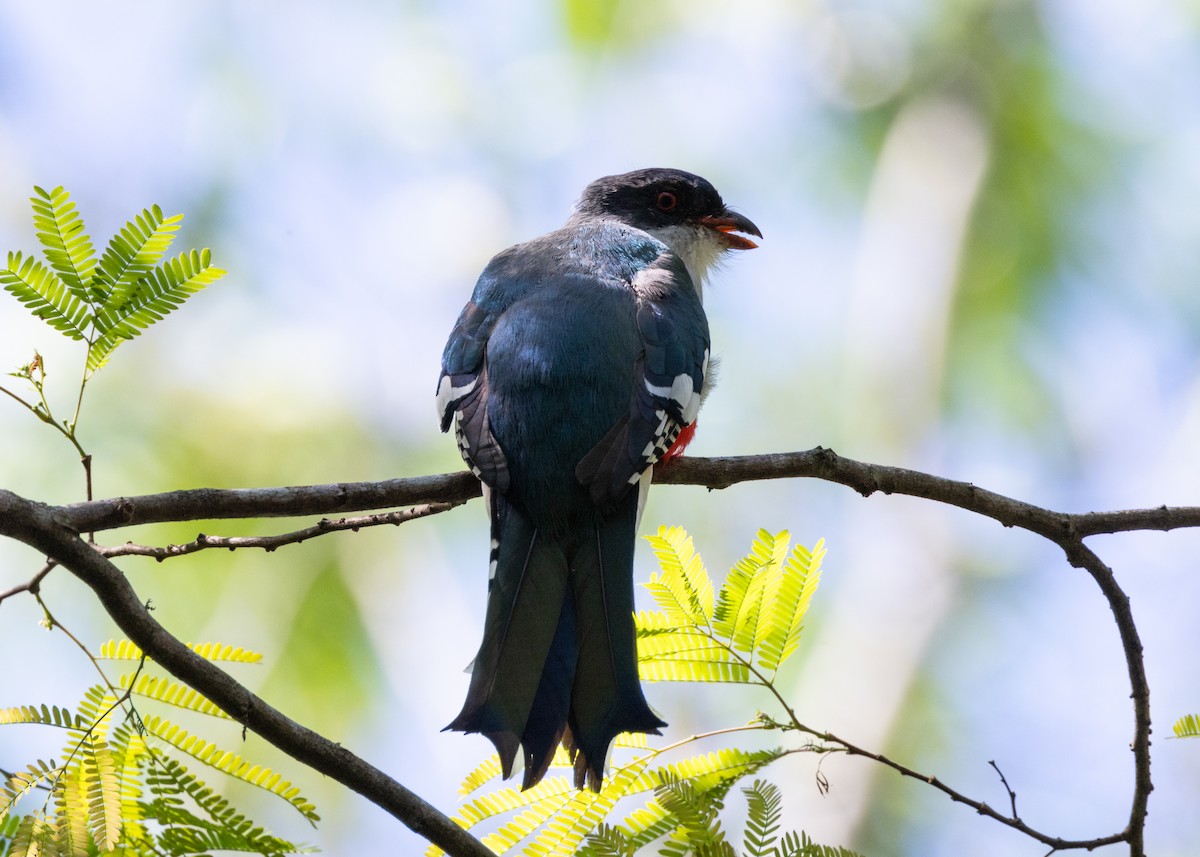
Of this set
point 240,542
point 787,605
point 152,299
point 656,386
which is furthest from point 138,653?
point 656,386

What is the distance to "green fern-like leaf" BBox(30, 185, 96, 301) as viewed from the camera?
2973 millimetres

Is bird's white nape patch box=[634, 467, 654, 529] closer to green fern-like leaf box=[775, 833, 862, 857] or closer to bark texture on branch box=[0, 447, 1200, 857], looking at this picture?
bark texture on branch box=[0, 447, 1200, 857]

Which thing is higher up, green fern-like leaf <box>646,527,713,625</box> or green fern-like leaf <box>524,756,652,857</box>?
green fern-like leaf <box>646,527,713,625</box>

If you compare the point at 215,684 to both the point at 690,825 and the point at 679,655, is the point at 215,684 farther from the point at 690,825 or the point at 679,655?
the point at 679,655

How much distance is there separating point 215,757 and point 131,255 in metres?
1.23

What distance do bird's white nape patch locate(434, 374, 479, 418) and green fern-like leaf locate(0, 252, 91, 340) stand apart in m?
1.19

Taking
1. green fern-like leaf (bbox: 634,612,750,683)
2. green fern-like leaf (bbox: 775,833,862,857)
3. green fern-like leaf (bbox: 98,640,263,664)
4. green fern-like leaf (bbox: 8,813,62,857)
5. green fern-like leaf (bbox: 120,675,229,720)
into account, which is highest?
green fern-like leaf (bbox: 634,612,750,683)

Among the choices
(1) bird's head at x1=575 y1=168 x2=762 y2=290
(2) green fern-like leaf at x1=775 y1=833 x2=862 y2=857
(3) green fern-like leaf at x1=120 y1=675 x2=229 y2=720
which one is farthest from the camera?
(1) bird's head at x1=575 y1=168 x2=762 y2=290

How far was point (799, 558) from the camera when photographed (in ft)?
10.4

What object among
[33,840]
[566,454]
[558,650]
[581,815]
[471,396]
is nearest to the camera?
[33,840]

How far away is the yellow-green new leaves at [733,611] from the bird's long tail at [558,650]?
0.12 metres

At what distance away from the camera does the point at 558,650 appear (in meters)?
3.30

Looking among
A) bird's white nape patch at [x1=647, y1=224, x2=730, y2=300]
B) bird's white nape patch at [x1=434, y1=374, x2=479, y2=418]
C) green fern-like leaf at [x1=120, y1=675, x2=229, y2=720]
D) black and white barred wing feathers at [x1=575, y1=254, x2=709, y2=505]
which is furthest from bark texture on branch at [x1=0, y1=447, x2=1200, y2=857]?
bird's white nape patch at [x1=647, y1=224, x2=730, y2=300]

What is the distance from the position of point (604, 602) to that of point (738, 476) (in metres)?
0.54
